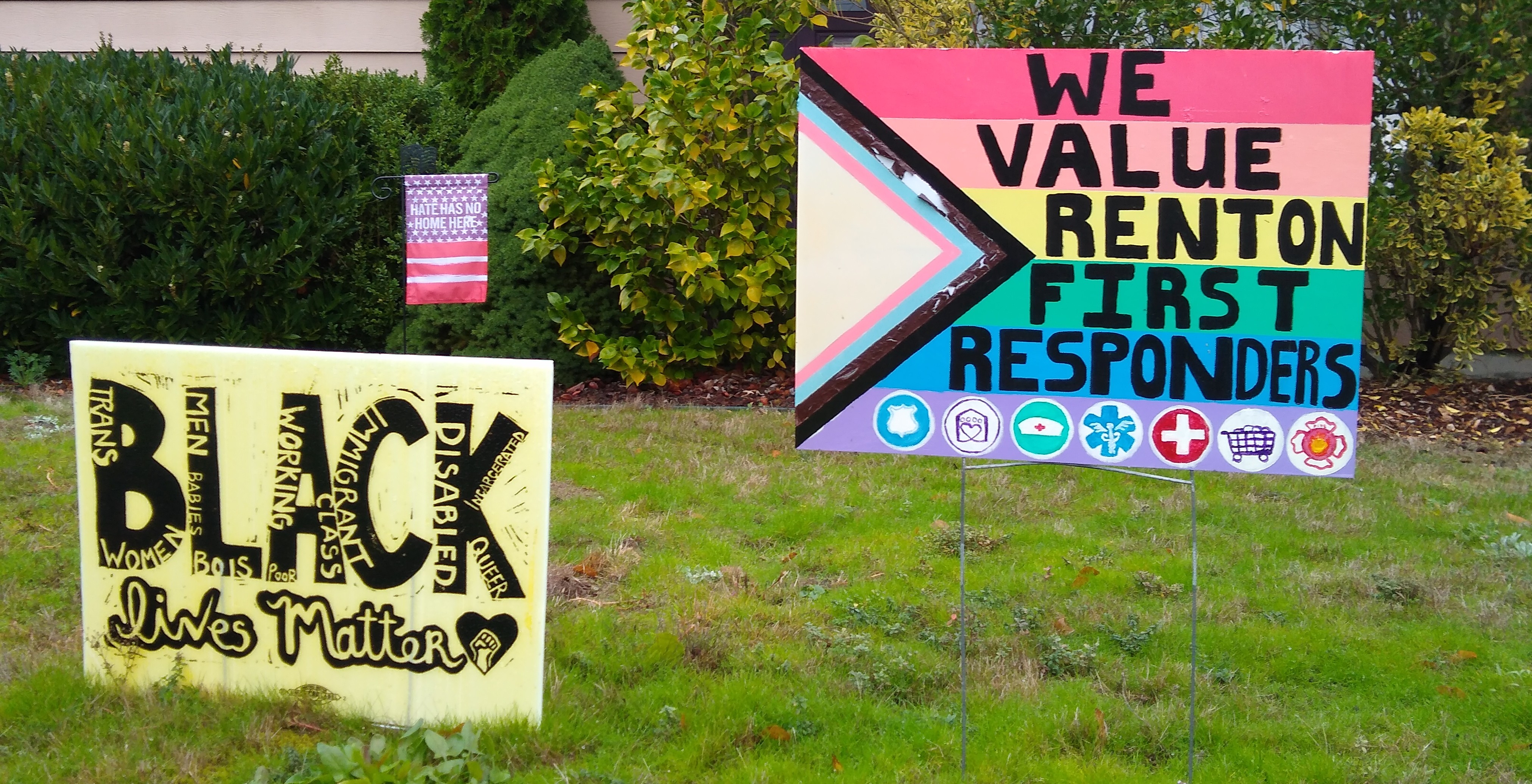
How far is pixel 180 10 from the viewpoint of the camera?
38.8ft

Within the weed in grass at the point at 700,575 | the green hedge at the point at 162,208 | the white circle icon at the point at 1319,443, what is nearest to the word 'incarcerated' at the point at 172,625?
the weed in grass at the point at 700,575

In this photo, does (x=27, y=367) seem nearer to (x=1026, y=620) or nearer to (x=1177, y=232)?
(x=1026, y=620)

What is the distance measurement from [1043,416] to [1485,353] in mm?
7099

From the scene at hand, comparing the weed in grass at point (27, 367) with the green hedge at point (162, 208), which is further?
the weed in grass at point (27, 367)

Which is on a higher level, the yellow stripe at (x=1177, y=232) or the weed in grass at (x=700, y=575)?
the yellow stripe at (x=1177, y=232)

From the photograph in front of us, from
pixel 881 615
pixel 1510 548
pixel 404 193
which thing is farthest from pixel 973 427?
pixel 404 193

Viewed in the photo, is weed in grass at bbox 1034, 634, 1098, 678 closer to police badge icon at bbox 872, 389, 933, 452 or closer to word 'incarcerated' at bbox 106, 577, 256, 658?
police badge icon at bbox 872, 389, 933, 452

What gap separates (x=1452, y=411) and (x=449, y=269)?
6956mm

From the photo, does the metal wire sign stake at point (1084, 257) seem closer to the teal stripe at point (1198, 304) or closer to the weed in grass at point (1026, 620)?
the teal stripe at point (1198, 304)

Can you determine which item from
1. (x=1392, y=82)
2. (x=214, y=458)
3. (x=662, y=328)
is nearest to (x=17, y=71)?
(x=662, y=328)

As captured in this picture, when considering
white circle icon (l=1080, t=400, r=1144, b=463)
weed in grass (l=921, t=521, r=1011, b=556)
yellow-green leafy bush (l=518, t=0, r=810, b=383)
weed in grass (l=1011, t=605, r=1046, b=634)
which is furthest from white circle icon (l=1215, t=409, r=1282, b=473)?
yellow-green leafy bush (l=518, t=0, r=810, b=383)

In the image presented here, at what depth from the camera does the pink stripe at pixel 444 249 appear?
310 inches

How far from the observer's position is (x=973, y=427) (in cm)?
354

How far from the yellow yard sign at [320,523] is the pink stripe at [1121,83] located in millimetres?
1318
